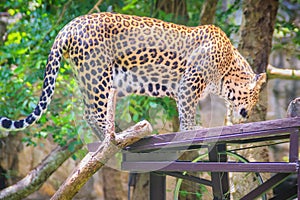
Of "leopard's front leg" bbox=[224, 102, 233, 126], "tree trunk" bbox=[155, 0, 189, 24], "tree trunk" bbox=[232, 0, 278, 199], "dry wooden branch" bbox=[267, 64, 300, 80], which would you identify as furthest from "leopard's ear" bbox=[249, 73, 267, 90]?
"tree trunk" bbox=[155, 0, 189, 24]

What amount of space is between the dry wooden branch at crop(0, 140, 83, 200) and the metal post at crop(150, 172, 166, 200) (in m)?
2.12

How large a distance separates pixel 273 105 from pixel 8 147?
4.01m

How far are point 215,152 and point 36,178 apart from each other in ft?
9.85

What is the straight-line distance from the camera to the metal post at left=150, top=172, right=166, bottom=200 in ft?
13.1

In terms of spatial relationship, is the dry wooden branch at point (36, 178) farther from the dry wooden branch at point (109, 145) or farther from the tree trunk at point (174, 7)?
the dry wooden branch at point (109, 145)

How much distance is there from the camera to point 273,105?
8.91 m

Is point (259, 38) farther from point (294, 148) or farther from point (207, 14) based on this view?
point (294, 148)

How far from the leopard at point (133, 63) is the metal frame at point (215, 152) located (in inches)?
8.9

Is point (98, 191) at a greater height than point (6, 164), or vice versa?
point (6, 164)

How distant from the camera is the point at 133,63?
3.59m

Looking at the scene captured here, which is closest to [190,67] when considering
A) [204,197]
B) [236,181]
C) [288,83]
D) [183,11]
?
[204,197]

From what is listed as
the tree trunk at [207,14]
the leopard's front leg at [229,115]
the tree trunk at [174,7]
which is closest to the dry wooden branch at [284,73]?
the tree trunk at [207,14]

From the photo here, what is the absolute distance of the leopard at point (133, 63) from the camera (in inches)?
140

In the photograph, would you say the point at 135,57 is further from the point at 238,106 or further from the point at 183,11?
the point at 183,11
